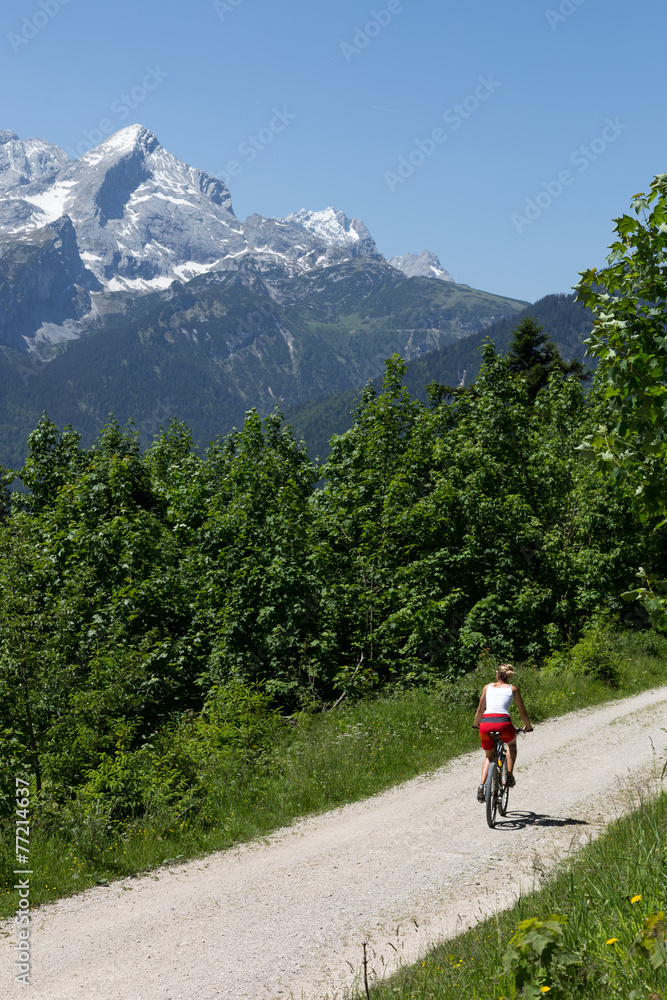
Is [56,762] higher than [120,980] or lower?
higher

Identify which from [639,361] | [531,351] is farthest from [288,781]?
[531,351]

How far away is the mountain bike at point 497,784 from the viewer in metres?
9.24

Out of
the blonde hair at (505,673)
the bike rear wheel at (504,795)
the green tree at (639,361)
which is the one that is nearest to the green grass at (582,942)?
the green tree at (639,361)

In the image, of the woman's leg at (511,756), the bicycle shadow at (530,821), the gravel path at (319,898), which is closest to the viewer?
the gravel path at (319,898)

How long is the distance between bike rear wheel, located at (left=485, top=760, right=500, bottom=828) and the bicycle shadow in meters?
0.17

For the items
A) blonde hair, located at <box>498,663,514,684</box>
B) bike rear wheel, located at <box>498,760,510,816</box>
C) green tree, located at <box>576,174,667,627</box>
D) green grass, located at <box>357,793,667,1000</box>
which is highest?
green tree, located at <box>576,174,667,627</box>

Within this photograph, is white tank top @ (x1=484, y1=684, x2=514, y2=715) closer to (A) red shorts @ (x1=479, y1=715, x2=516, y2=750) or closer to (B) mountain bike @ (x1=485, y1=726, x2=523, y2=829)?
(A) red shorts @ (x1=479, y1=715, x2=516, y2=750)

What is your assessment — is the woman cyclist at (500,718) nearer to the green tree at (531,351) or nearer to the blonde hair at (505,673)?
the blonde hair at (505,673)

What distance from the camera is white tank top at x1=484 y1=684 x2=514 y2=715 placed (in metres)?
10.0

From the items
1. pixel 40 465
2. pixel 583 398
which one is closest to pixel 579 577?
pixel 583 398

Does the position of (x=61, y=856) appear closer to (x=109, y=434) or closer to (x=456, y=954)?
(x=456, y=954)

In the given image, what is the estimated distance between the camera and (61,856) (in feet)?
29.5

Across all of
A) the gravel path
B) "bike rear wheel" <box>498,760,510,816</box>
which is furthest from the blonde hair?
the gravel path

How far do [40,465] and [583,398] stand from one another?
18.8m
